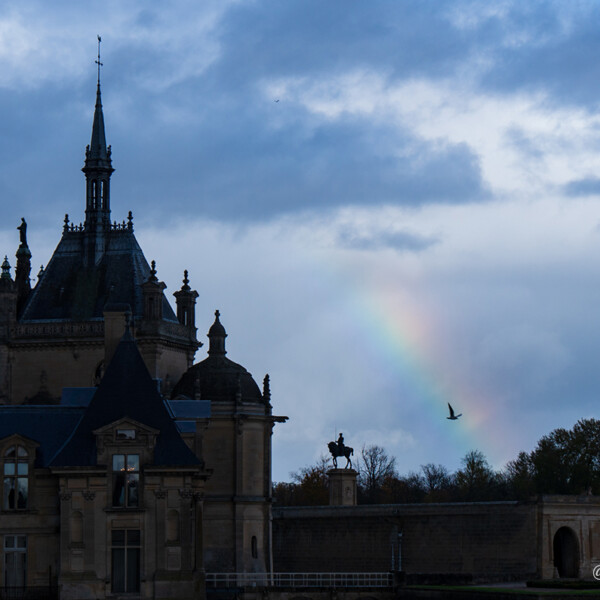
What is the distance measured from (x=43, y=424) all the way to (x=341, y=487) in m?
38.3

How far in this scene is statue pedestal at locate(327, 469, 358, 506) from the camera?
97500 mm

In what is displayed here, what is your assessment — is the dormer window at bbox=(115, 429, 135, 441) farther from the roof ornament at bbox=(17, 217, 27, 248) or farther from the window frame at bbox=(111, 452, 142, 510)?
the roof ornament at bbox=(17, 217, 27, 248)

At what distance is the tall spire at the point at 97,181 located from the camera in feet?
298

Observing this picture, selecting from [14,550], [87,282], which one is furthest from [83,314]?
[14,550]

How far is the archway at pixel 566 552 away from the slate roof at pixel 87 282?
24.3m

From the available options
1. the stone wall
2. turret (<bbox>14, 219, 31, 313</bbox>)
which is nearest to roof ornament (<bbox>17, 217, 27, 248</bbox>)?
turret (<bbox>14, 219, 31, 313</bbox>)

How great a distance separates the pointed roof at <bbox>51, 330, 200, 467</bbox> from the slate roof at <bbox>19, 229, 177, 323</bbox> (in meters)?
23.1

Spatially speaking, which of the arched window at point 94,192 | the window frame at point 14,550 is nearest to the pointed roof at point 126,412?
the window frame at point 14,550

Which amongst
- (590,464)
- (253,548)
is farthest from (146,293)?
(590,464)

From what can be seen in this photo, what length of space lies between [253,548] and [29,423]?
19663 mm

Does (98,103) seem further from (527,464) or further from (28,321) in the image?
(527,464)

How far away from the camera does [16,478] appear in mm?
60500

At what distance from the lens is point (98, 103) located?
3745 inches

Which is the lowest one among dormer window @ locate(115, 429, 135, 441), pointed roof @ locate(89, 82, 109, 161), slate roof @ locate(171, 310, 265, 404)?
dormer window @ locate(115, 429, 135, 441)
